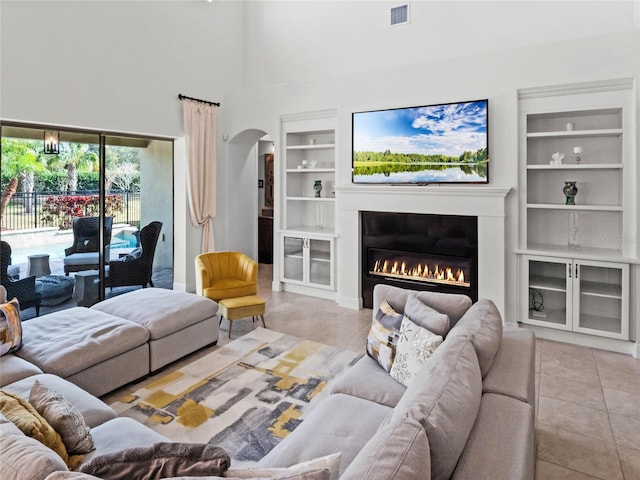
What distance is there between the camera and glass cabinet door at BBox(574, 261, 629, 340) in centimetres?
393

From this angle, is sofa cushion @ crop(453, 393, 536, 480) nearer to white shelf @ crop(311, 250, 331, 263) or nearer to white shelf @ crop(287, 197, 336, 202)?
white shelf @ crop(311, 250, 331, 263)

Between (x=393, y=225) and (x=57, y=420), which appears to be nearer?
(x=57, y=420)

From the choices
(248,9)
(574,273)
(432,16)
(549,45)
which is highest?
(248,9)

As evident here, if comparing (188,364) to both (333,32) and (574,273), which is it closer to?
(574,273)

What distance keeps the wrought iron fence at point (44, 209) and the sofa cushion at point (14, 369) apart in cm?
231

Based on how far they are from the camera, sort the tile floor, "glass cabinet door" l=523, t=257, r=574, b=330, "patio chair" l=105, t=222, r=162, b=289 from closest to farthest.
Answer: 1. the tile floor
2. "glass cabinet door" l=523, t=257, r=574, b=330
3. "patio chair" l=105, t=222, r=162, b=289

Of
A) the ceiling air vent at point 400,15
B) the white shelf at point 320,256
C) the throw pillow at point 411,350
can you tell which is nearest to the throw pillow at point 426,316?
the throw pillow at point 411,350

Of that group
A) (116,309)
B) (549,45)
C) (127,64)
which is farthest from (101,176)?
(549,45)

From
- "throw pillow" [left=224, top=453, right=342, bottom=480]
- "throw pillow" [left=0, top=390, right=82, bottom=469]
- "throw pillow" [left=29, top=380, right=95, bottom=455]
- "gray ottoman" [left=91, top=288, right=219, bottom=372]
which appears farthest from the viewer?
"gray ottoman" [left=91, top=288, right=219, bottom=372]

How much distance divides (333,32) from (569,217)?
3.89m

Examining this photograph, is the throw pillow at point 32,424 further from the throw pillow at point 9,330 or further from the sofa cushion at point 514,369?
the sofa cushion at point 514,369

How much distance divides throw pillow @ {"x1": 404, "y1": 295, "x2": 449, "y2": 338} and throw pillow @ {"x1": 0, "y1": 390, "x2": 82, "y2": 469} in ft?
6.00

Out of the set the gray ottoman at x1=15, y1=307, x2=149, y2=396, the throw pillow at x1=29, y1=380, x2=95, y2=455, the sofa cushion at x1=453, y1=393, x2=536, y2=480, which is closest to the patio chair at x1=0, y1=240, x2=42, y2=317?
the gray ottoman at x1=15, y1=307, x2=149, y2=396

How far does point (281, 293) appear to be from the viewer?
6.15 m
